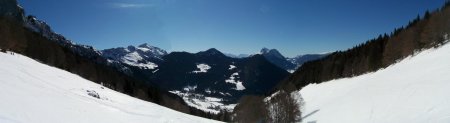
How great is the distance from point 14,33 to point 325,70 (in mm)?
115161

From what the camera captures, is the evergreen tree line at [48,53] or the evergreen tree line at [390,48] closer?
the evergreen tree line at [48,53]

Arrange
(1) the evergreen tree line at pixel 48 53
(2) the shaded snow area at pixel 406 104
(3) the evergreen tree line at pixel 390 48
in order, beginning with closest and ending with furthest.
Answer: (2) the shaded snow area at pixel 406 104 → (1) the evergreen tree line at pixel 48 53 → (3) the evergreen tree line at pixel 390 48

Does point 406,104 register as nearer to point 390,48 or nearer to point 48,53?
point 390,48

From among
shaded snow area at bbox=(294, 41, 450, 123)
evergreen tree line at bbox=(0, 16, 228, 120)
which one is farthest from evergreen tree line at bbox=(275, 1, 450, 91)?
evergreen tree line at bbox=(0, 16, 228, 120)

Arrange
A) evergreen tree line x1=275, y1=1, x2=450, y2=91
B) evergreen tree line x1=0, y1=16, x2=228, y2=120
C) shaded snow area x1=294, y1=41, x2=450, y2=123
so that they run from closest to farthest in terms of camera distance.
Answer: shaded snow area x1=294, y1=41, x2=450, y2=123 < evergreen tree line x1=0, y1=16, x2=228, y2=120 < evergreen tree line x1=275, y1=1, x2=450, y2=91

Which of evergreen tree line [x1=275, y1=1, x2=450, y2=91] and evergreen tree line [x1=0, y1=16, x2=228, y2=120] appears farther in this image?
evergreen tree line [x1=275, y1=1, x2=450, y2=91]

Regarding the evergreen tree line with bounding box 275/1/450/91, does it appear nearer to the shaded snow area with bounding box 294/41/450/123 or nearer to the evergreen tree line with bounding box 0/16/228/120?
the shaded snow area with bounding box 294/41/450/123

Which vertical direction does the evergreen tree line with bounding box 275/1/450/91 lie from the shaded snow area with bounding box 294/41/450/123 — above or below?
above

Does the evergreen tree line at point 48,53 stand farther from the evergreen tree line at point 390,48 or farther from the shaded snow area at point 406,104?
the evergreen tree line at point 390,48

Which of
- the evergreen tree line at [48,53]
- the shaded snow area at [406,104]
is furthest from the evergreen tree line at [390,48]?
the evergreen tree line at [48,53]

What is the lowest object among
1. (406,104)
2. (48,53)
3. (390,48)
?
(406,104)

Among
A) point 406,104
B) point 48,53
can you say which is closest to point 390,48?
point 406,104

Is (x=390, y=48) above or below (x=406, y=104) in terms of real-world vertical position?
above

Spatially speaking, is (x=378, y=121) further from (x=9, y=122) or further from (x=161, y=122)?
(x=9, y=122)
